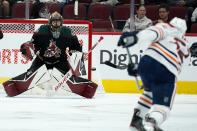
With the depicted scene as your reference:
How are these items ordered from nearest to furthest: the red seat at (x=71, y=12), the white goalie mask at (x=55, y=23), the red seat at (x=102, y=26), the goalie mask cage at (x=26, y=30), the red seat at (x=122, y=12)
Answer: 1. the white goalie mask at (x=55, y=23)
2. the goalie mask cage at (x=26, y=30)
3. the red seat at (x=102, y=26)
4. the red seat at (x=122, y=12)
5. the red seat at (x=71, y=12)

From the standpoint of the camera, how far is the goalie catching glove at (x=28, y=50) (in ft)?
26.2

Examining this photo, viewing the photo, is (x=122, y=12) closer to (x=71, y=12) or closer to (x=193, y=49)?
(x=71, y=12)

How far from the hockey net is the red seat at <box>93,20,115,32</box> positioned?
10.3 inches

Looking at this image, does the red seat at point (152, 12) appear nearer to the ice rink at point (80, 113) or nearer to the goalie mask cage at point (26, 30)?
the goalie mask cage at point (26, 30)

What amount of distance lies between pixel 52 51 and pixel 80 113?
4.93 ft

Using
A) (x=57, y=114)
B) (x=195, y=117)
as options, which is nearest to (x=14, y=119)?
(x=57, y=114)

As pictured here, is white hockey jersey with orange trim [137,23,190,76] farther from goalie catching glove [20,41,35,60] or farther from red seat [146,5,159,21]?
red seat [146,5,159,21]

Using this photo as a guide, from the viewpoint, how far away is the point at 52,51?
311 inches

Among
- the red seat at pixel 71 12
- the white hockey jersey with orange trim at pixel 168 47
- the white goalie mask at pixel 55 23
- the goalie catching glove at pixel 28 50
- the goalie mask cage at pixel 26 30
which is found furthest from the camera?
the red seat at pixel 71 12

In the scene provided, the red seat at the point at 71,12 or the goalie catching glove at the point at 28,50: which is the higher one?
the red seat at the point at 71,12

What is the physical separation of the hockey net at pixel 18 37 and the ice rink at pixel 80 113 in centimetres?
73

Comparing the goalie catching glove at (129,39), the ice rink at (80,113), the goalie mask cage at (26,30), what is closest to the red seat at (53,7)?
the goalie mask cage at (26,30)

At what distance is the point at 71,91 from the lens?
26.1 ft

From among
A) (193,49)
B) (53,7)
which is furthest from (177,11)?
(53,7)
